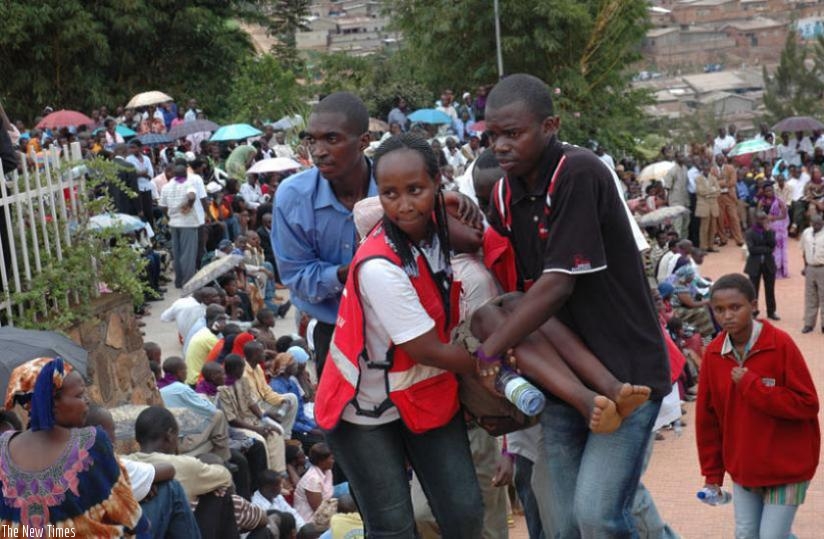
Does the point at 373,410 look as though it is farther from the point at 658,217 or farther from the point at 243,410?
the point at 658,217

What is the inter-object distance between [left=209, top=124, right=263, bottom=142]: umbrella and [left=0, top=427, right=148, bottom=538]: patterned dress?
17.4 m

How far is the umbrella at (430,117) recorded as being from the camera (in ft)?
83.7

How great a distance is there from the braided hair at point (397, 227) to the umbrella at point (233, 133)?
57.0ft

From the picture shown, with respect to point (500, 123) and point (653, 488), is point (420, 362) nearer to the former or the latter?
point (500, 123)

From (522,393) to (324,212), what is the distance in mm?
1290

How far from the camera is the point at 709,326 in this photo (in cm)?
1569

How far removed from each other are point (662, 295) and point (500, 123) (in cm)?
1175

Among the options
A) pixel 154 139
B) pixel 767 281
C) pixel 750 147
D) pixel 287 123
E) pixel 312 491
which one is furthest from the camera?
pixel 750 147

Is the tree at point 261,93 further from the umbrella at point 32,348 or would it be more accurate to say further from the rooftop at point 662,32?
the rooftop at point 662,32

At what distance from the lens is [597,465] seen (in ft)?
13.4

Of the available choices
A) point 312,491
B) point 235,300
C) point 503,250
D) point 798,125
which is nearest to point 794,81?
point 798,125

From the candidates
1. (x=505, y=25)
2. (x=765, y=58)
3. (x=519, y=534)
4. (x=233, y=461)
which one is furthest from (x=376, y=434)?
(x=765, y=58)

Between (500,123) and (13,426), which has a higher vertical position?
(500,123)

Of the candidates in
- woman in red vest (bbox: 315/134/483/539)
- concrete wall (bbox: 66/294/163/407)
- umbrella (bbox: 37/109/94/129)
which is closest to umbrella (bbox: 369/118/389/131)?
umbrella (bbox: 37/109/94/129)
